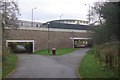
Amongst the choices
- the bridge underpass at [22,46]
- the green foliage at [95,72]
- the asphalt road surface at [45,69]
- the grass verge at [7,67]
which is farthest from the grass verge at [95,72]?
the bridge underpass at [22,46]

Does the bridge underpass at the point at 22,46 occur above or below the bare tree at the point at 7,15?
below

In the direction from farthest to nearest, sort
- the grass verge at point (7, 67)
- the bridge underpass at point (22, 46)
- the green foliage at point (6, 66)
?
the bridge underpass at point (22, 46) → the green foliage at point (6, 66) → the grass verge at point (7, 67)

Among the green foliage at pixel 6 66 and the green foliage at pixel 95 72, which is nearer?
the green foliage at pixel 95 72

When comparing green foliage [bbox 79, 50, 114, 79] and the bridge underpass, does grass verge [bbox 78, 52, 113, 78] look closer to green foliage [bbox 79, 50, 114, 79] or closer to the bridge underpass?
green foliage [bbox 79, 50, 114, 79]

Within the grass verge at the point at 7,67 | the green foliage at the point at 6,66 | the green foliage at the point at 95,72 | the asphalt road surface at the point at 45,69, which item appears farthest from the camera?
the green foliage at the point at 6,66

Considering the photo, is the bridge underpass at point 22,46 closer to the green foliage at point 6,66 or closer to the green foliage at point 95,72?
the green foliage at point 6,66

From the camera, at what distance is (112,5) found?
1709 cm

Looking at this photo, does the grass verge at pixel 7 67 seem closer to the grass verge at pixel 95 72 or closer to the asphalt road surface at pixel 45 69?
the asphalt road surface at pixel 45 69

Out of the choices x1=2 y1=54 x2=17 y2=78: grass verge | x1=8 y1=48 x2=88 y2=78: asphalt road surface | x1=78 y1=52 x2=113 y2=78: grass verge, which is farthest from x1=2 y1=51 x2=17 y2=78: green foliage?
x1=78 y1=52 x2=113 y2=78: grass verge

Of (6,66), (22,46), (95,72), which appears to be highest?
(95,72)

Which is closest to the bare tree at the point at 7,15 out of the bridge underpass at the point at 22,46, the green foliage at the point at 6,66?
the green foliage at the point at 6,66

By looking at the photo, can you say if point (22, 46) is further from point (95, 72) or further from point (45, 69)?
point (95, 72)

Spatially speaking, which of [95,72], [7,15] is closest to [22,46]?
[7,15]

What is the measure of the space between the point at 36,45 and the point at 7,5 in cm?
3279
